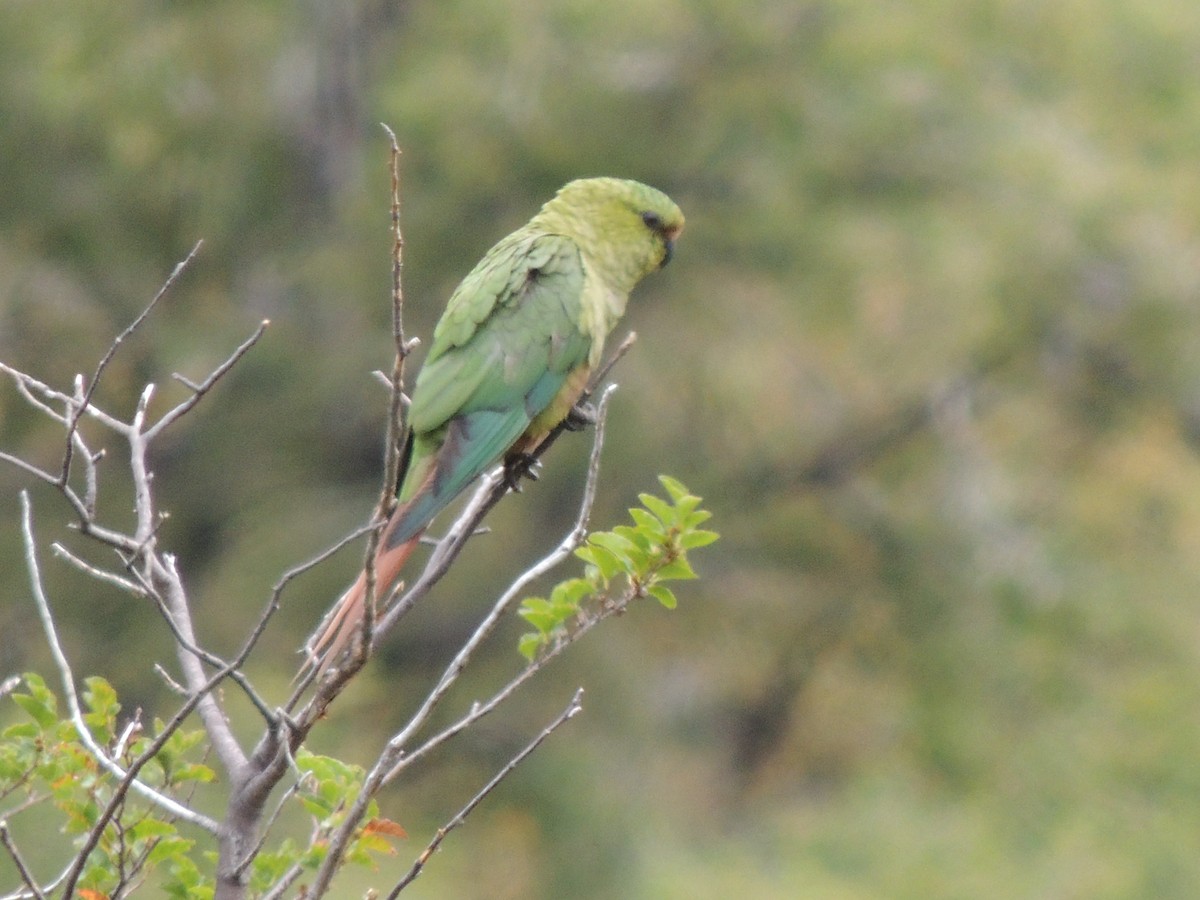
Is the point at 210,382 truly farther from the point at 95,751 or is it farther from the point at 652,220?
the point at 652,220

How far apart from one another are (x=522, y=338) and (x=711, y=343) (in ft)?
19.7

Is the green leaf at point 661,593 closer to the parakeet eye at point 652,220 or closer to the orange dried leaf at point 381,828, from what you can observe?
the orange dried leaf at point 381,828

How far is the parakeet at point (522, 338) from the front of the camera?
3178mm

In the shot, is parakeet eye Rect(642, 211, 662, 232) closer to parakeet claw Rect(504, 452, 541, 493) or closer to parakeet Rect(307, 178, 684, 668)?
parakeet Rect(307, 178, 684, 668)

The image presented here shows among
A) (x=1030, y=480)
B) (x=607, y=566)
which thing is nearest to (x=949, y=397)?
(x=1030, y=480)

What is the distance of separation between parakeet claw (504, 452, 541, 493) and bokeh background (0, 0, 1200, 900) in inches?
193

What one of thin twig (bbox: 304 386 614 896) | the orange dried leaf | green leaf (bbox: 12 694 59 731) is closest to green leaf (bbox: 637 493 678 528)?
thin twig (bbox: 304 386 614 896)

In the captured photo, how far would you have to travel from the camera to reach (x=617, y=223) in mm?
4027

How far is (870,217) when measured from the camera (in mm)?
9484

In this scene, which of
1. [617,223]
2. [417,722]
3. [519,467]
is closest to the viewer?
[417,722]

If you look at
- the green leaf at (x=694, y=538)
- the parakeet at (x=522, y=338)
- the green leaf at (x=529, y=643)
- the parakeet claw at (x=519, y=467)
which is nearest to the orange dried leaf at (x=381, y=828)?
the green leaf at (x=529, y=643)

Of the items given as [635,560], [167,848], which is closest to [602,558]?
[635,560]

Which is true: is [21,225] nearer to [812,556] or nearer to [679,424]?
[679,424]

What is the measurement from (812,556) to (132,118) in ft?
17.2
